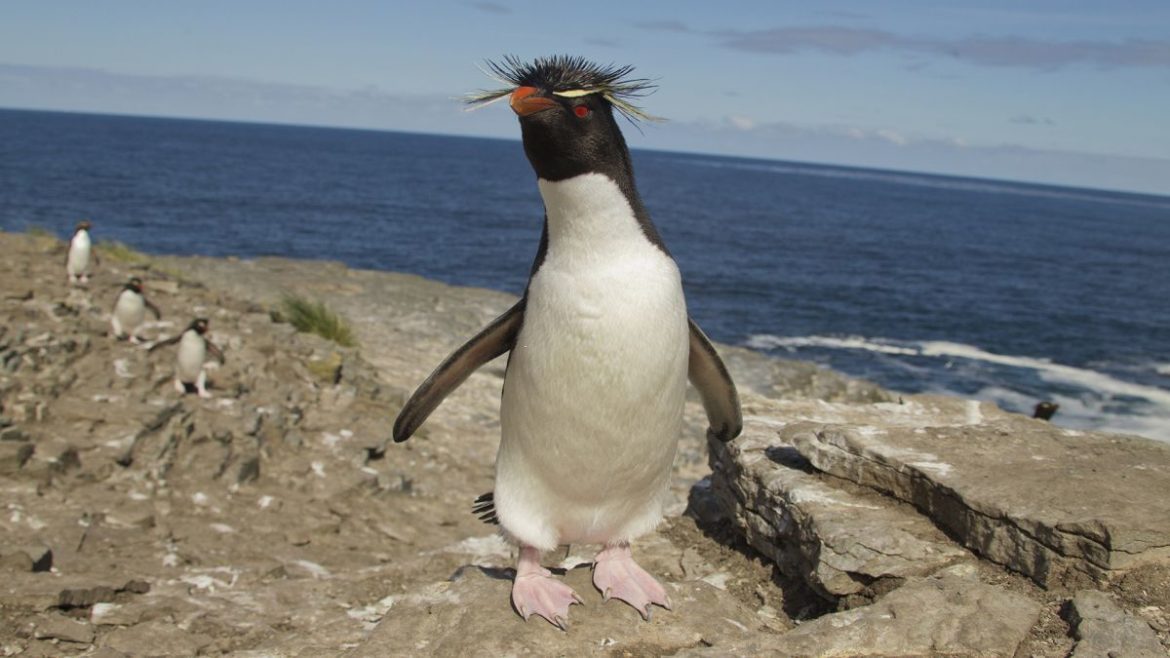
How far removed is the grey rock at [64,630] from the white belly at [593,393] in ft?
8.94

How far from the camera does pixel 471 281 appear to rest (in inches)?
1436

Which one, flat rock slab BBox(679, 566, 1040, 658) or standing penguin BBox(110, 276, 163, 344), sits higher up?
flat rock slab BBox(679, 566, 1040, 658)

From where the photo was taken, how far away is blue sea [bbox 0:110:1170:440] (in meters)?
26.9

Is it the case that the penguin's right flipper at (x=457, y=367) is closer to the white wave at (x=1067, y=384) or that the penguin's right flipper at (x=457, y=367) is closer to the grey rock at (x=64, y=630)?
the grey rock at (x=64, y=630)

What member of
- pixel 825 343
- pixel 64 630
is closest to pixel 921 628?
pixel 64 630

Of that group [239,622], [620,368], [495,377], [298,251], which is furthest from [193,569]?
[298,251]

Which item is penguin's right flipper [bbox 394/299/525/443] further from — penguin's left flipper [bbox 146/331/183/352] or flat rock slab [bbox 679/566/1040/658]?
penguin's left flipper [bbox 146/331/183/352]

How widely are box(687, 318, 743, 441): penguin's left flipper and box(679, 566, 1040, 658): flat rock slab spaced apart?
3.91 feet

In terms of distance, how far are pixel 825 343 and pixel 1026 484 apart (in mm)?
25093

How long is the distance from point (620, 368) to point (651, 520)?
1.01 m

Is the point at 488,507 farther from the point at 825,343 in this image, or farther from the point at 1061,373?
the point at 1061,373

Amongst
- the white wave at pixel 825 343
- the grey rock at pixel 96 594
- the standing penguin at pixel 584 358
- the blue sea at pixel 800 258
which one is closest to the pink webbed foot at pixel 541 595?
the standing penguin at pixel 584 358

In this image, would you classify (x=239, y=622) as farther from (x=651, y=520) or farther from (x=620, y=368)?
(x=620, y=368)

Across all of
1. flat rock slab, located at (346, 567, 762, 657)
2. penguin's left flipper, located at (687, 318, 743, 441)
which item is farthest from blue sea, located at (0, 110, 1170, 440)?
flat rock slab, located at (346, 567, 762, 657)
